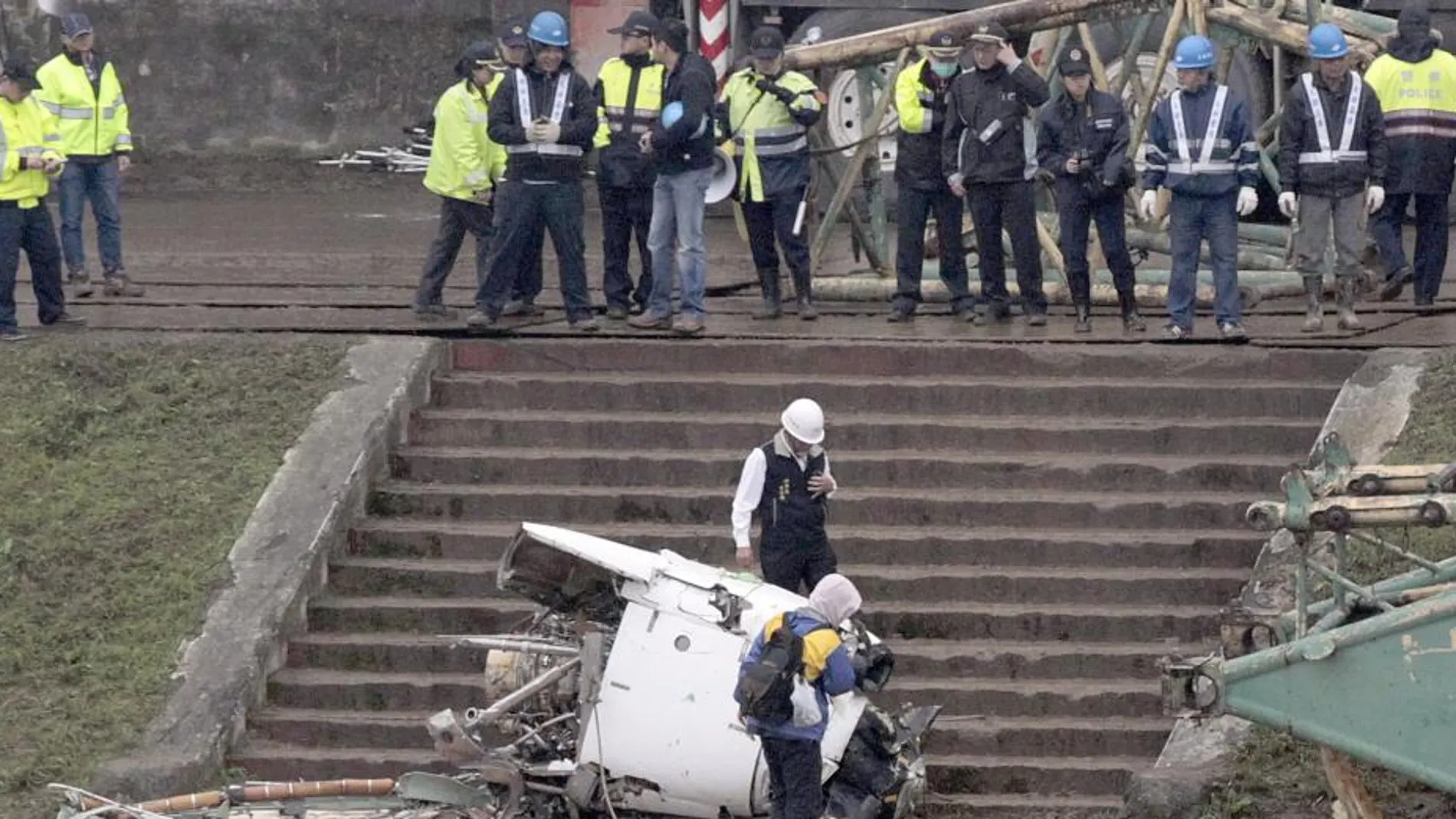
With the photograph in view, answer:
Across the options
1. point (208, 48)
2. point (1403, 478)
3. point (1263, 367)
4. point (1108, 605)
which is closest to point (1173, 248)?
point (1263, 367)

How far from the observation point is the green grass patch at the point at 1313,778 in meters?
11.7

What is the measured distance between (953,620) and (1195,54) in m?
3.76

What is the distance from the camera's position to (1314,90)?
52.0 ft

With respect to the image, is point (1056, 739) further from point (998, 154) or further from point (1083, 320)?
point (998, 154)

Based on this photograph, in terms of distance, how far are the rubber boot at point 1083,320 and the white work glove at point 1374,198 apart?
172 cm

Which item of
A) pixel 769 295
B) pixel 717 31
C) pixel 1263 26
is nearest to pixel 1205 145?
pixel 1263 26

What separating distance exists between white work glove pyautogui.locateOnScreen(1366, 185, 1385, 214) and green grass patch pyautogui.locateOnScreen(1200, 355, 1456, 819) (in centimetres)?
251

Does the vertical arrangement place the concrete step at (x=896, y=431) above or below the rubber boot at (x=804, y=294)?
Answer: below

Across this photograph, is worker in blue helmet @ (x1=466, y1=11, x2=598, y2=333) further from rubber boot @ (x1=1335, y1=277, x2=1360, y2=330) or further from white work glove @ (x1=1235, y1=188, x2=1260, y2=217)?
rubber boot @ (x1=1335, y1=277, x2=1360, y2=330)

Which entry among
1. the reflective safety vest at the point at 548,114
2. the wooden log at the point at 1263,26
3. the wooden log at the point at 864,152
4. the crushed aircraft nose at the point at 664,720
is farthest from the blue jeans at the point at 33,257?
the wooden log at the point at 1263,26

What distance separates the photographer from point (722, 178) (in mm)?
17297

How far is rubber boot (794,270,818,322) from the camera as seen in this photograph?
55.8 ft

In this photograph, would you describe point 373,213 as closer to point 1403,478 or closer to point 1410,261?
point 1410,261

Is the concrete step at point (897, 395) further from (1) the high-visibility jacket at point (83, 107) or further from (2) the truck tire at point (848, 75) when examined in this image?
(2) the truck tire at point (848, 75)
